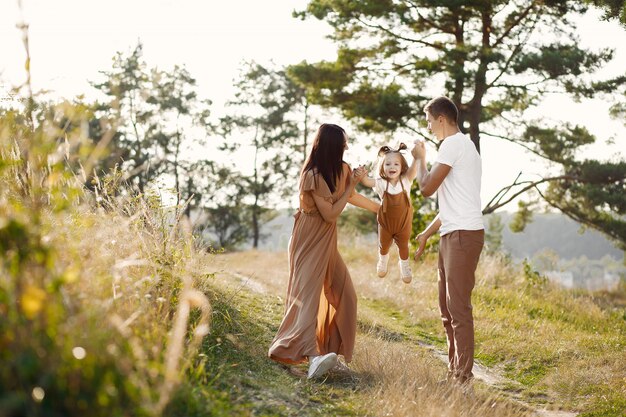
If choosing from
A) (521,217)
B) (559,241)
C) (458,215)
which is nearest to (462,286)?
(458,215)

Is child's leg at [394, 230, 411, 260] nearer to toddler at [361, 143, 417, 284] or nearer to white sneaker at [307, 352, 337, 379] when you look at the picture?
toddler at [361, 143, 417, 284]

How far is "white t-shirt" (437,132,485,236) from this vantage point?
196 inches

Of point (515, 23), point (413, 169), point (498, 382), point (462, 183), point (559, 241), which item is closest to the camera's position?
point (462, 183)

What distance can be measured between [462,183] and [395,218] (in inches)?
34.9

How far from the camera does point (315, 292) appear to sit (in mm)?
5094

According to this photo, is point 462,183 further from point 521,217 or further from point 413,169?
point 521,217

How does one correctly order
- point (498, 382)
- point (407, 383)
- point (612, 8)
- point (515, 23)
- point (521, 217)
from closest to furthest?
point (407, 383) → point (498, 382) → point (612, 8) → point (515, 23) → point (521, 217)

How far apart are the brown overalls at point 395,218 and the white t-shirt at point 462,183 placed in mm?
584

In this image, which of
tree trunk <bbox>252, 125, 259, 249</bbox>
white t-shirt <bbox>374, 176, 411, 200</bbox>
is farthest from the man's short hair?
tree trunk <bbox>252, 125, 259, 249</bbox>

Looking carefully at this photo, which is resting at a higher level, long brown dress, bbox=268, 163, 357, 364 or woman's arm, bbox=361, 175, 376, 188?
woman's arm, bbox=361, 175, 376, 188

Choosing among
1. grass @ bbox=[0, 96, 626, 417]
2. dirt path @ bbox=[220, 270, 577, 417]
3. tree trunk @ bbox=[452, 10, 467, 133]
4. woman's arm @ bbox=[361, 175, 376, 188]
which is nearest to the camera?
grass @ bbox=[0, 96, 626, 417]

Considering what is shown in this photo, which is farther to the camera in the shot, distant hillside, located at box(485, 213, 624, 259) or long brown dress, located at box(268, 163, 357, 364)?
distant hillside, located at box(485, 213, 624, 259)

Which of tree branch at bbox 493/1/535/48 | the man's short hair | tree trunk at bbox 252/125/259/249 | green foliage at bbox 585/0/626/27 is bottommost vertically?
tree trunk at bbox 252/125/259/249

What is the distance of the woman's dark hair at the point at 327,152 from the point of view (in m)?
5.03
